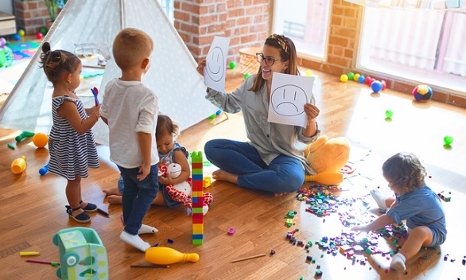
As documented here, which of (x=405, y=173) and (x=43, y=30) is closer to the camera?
(x=405, y=173)

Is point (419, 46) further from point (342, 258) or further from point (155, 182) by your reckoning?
point (155, 182)

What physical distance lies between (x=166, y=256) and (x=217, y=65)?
0.89 meters

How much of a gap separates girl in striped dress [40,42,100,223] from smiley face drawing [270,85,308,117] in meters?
0.72

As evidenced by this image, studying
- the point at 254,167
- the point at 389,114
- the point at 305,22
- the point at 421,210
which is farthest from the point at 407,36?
the point at 421,210

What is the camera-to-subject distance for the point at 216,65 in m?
2.43

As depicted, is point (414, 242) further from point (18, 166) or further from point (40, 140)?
point (40, 140)

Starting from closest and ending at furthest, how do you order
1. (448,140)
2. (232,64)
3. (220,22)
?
(448,140), (220,22), (232,64)

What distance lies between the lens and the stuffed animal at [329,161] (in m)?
2.59

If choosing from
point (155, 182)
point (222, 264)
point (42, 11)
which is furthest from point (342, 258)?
point (42, 11)

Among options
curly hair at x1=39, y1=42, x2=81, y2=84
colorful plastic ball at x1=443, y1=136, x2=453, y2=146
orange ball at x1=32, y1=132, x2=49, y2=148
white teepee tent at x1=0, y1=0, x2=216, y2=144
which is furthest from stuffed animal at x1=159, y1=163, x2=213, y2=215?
colorful plastic ball at x1=443, y1=136, x2=453, y2=146

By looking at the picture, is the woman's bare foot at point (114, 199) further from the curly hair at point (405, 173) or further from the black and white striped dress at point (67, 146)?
the curly hair at point (405, 173)

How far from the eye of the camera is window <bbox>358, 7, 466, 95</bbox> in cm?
408

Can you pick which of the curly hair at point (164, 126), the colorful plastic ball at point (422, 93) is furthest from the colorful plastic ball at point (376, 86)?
the curly hair at point (164, 126)

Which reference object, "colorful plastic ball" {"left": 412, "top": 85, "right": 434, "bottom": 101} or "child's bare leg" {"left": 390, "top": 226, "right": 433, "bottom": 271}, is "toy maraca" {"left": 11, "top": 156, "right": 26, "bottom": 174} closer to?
"child's bare leg" {"left": 390, "top": 226, "right": 433, "bottom": 271}
